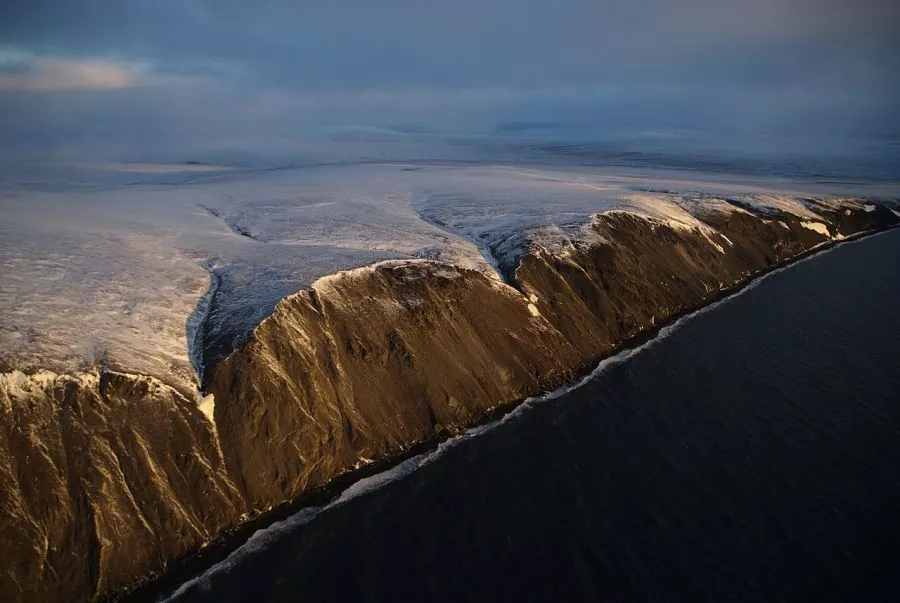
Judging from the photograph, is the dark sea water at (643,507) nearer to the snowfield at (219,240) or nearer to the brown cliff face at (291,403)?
the brown cliff face at (291,403)

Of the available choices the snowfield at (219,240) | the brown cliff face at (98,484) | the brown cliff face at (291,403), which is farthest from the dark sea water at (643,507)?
the snowfield at (219,240)

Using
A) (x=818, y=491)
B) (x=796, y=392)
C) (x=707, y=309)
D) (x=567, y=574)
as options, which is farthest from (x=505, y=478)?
(x=707, y=309)

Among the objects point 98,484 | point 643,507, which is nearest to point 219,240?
point 98,484

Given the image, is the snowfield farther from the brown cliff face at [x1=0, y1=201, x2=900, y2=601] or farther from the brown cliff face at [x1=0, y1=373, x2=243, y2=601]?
the brown cliff face at [x1=0, y1=201, x2=900, y2=601]

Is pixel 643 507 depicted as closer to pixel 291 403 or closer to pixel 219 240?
pixel 291 403

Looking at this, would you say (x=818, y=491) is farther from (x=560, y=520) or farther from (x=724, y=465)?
(x=560, y=520)

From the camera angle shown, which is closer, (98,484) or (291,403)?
(98,484)
